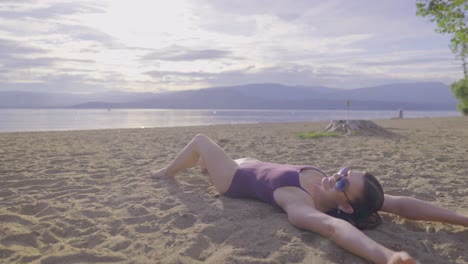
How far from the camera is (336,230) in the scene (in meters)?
2.62

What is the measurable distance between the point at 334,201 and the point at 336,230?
488mm

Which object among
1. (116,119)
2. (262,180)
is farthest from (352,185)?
(116,119)

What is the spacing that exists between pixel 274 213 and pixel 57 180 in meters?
2.80

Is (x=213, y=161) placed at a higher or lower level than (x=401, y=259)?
higher

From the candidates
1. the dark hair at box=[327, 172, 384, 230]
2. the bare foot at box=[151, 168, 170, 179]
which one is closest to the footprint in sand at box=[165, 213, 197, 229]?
the dark hair at box=[327, 172, 384, 230]

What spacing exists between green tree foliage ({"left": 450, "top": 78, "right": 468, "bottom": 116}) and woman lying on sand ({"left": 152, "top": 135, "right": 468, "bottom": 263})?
93.8 feet

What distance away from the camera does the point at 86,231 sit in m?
3.03

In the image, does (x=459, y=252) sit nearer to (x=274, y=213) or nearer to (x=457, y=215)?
(x=457, y=215)

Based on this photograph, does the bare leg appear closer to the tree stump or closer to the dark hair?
the dark hair

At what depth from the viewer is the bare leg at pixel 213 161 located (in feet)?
13.0

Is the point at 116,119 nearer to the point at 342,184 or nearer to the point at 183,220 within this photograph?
the point at 183,220

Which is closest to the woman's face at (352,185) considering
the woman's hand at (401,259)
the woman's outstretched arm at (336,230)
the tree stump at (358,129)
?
the woman's outstretched arm at (336,230)

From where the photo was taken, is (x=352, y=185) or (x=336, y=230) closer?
(x=336, y=230)

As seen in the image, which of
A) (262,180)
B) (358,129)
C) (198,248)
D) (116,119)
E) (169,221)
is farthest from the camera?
(116,119)
